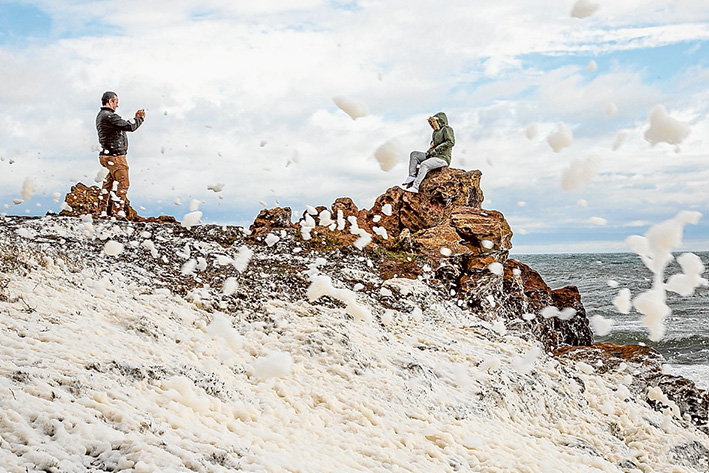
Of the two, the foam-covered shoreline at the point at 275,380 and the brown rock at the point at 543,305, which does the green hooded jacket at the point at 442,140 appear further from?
the foam-covered shoreline at the point at 275,380

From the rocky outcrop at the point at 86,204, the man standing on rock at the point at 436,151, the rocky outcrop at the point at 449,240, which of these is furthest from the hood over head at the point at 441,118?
the rocky outcrop at the point at 86,204

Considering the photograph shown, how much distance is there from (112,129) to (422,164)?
520cm

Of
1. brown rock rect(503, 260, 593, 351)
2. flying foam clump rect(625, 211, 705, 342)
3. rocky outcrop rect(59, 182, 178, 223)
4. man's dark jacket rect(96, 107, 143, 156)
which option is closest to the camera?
flying foam clump rect(625, 211, 705, 342)

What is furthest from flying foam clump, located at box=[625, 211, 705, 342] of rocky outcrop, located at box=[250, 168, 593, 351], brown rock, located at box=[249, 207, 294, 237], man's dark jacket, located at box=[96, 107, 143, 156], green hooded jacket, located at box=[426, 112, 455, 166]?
man's dark jacket, located at box=[96, 107, 143, 156]

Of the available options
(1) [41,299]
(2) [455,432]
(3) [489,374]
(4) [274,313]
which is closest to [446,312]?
(3) [489,374]

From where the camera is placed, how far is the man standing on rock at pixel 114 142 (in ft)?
31.0

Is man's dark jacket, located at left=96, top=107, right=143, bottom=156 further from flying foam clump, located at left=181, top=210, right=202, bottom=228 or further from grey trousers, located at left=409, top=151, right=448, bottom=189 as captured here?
grey trousers, located at left=409, top=151, right=448, bottom=189

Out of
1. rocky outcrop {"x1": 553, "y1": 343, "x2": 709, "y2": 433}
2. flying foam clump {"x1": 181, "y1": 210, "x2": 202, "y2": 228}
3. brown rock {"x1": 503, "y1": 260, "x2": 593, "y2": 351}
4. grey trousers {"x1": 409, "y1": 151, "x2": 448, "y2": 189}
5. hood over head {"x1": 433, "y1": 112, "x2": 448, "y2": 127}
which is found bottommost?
rocky outcrop {"x1": 553, "y1": 343, "x2": 709, "y2": 433}

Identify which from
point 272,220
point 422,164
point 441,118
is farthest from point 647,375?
point 272,220

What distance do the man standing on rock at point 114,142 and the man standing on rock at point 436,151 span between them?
4.74 m

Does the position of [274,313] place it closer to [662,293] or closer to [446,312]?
[446,312]

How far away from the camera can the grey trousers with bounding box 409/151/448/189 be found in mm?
10852

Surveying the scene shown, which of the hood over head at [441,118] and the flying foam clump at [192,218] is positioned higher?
the hood over head at [441,118]

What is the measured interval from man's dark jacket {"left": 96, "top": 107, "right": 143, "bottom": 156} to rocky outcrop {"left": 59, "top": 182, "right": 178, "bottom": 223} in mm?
1174
